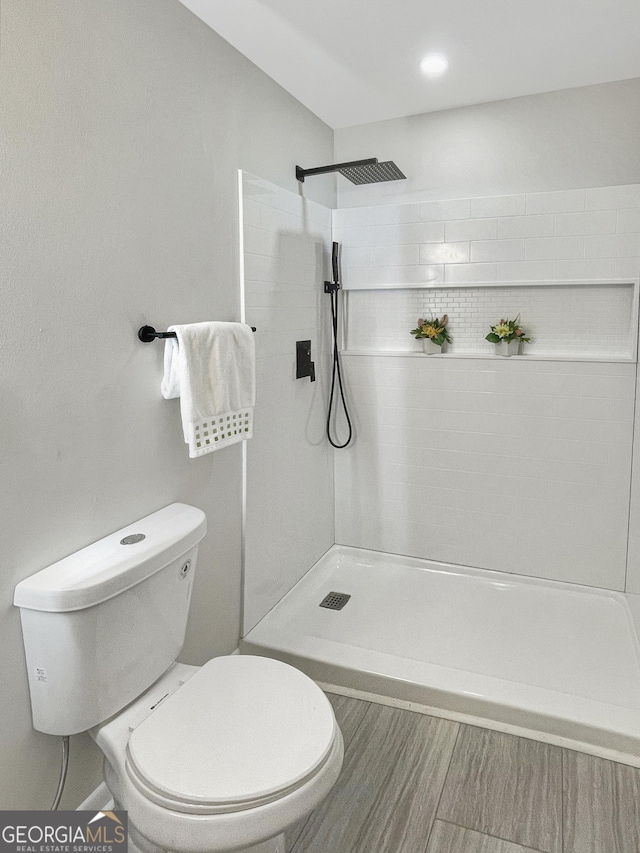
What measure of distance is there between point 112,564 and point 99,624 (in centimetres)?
14

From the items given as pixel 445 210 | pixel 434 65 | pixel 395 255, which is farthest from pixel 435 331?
pixel 434 65

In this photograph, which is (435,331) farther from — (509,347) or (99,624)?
(99,624)

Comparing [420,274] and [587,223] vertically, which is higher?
[587,223]

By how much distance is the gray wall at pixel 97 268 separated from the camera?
1.36 metres

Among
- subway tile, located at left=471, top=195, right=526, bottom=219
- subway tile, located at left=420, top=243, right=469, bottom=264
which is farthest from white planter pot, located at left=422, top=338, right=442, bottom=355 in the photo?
subway tile, located at left=471, top=195, right=526, bottom=219

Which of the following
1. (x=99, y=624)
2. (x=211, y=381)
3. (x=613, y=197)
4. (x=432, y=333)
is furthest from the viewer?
(x=432, y=333)

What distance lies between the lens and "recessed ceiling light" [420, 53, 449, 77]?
223 cm

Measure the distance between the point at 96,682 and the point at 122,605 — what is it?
7.1 inches

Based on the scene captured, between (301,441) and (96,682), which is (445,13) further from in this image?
(96,682)

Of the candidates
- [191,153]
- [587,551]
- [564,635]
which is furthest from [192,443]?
[587,551]

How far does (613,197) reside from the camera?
251 centimetres

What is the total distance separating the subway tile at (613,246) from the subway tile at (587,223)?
3 centimetres

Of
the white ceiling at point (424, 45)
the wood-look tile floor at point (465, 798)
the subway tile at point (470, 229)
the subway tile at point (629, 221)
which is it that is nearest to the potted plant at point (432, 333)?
the subway tile at point (470, 229)

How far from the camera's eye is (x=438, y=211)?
9.21 feet
